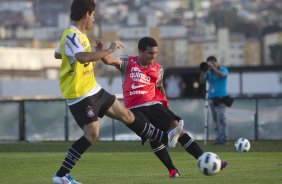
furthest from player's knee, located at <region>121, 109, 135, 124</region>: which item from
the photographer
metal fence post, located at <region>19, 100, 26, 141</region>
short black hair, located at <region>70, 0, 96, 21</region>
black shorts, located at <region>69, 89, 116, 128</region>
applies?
metal fence post, located at <region>19, 100, 26, 141</region>

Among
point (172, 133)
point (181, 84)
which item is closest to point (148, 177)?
point (172, 133)

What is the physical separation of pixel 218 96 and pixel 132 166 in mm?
8821

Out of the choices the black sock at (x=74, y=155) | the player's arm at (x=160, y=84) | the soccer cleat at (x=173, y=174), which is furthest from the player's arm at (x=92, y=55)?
the player's arm at (x=160, y=84)

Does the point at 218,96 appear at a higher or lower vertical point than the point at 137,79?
lower

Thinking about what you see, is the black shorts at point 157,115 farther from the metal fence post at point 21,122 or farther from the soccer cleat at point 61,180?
the metal fence post at point 21,122

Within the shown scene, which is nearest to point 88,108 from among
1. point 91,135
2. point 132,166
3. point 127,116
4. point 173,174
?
point 91,135

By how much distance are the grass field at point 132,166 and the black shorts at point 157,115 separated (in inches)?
29.9

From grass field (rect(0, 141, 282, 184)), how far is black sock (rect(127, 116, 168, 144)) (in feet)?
1.89

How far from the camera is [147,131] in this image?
17.5m

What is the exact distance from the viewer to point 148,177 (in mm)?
18109

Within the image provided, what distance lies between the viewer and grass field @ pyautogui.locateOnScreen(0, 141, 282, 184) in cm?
1770

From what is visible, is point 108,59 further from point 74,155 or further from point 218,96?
point 218,96

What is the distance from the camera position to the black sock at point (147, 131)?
683 inches

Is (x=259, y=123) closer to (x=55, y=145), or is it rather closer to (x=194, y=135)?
(x=194, y=135)
